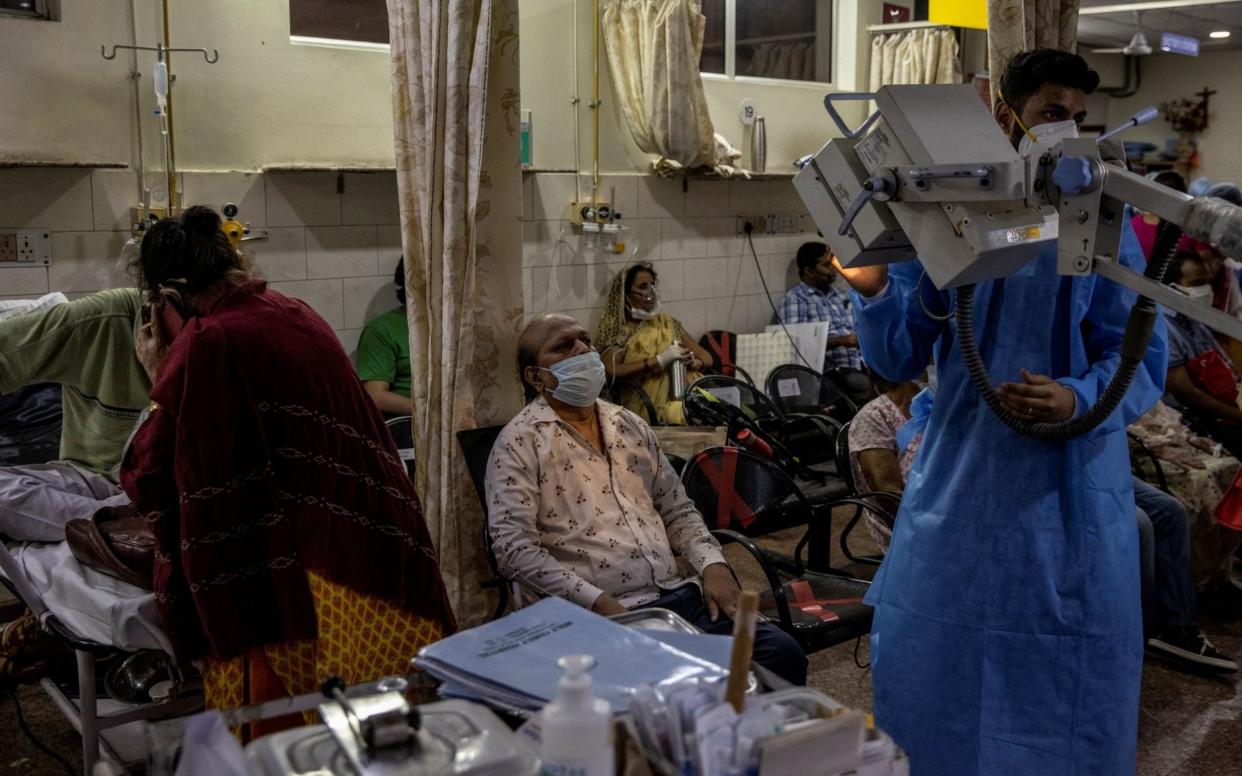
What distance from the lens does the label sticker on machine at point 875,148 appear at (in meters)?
1.65

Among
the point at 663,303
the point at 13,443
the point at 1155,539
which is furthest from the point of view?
the point at 663,303

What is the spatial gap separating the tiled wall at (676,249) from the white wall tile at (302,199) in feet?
3.33

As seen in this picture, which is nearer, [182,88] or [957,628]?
[957,628]

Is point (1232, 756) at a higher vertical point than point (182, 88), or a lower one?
lower

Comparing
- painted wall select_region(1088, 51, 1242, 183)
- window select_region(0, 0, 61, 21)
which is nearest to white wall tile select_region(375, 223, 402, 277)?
window select_region(0, 0, 61, 21)

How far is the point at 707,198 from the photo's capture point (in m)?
7.02

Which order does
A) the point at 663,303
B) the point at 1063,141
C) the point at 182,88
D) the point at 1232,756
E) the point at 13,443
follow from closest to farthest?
1. the point at 1063,141
2. the point at 1232,756
3. the point at 13,443
4. the point at 182,88
5. the point at 663,303

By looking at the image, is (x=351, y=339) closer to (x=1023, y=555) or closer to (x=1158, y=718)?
(x=1158, y=718)

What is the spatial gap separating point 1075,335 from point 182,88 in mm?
3832

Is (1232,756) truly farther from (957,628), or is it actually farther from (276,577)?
(276,577)

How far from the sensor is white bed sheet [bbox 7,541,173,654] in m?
2.48

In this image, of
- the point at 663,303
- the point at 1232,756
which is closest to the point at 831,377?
the point at 663,303

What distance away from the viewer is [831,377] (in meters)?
6.99

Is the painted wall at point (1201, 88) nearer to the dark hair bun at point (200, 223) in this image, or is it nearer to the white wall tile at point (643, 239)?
the white wall tile at point (643, 239)
